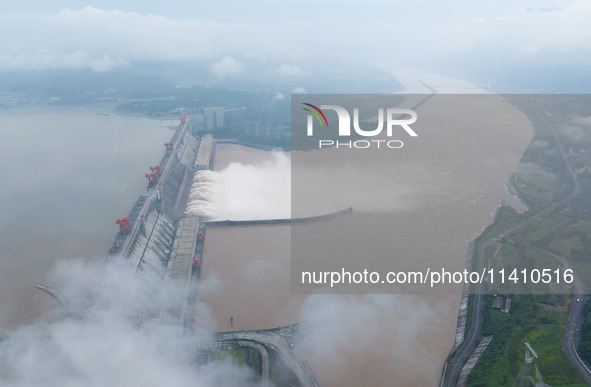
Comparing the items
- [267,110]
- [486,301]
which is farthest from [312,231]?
[267,110]

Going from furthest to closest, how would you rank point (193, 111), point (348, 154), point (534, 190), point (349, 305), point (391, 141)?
point (193, 111)
point (391, 141)
point (348, 154)
point (534, 190)
point (349, 305)

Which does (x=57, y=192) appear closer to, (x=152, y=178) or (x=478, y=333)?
(x=152, y=178)

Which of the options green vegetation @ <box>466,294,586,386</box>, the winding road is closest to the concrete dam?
the winding road

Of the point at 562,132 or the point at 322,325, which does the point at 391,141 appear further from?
the point at 322,325

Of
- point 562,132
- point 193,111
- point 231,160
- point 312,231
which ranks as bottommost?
point 312,231

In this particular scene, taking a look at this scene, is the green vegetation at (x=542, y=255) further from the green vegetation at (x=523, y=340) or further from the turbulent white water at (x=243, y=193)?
the turbulent white water at (x=243, y=193)

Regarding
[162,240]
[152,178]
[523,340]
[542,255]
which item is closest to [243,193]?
[152,178]
